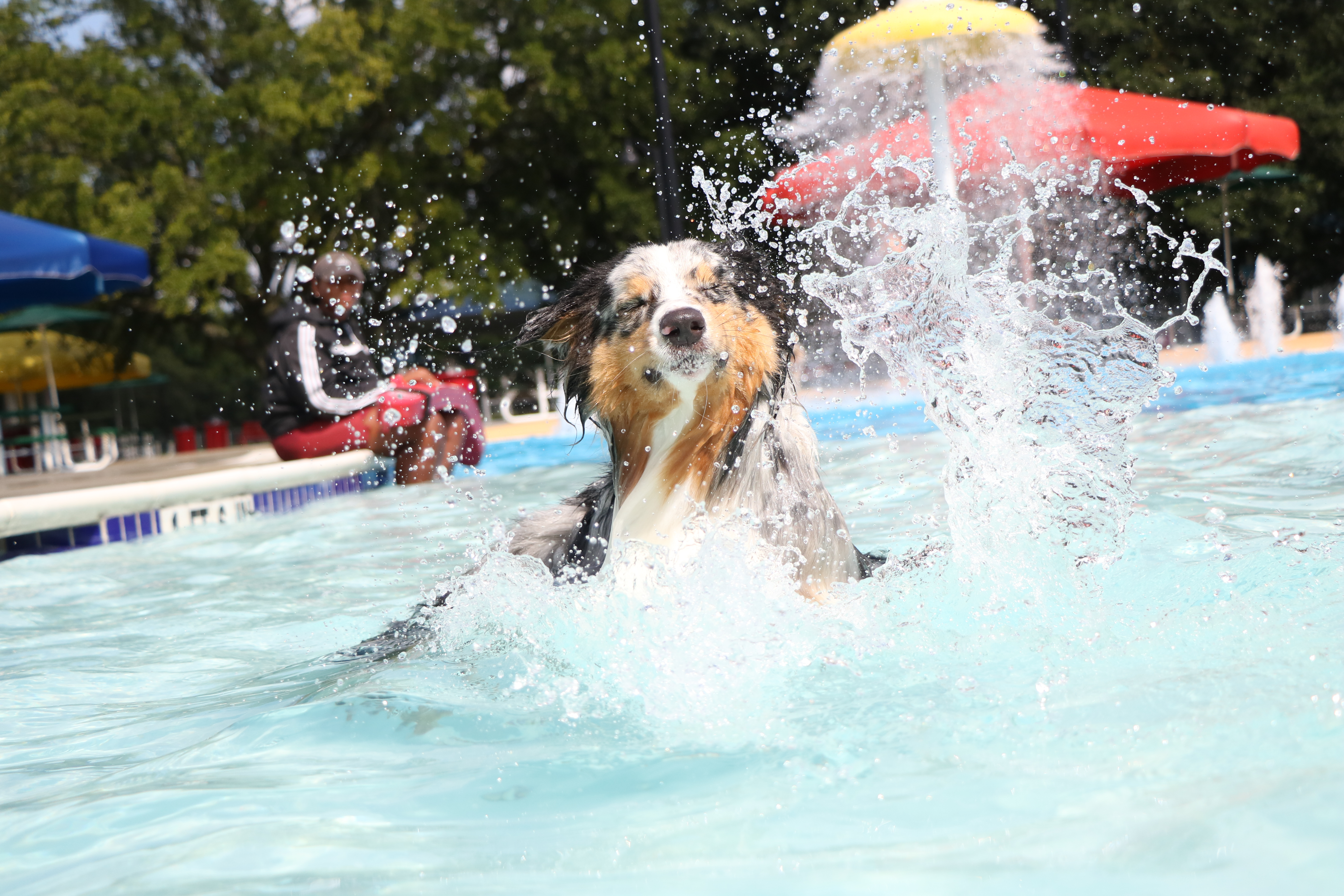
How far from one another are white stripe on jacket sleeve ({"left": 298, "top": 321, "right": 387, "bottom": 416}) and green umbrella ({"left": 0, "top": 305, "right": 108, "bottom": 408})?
9.70 meters

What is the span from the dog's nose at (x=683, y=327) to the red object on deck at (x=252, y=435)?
790 inches

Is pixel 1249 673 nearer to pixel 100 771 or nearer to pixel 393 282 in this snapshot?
pixel 100 771

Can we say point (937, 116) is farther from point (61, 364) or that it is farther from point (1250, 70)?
point (61, 364)

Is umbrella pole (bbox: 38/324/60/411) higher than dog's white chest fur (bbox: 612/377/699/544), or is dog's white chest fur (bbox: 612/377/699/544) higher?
umbrella pole (bbox: 38/324/60/411)

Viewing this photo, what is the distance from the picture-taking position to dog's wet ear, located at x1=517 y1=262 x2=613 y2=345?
3781 mm

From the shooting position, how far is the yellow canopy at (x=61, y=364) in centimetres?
2042

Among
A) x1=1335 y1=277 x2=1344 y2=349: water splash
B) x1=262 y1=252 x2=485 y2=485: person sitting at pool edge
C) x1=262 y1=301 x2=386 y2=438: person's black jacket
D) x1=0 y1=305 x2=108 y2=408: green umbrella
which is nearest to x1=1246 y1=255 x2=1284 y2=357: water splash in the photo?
x1=1335 y1=277 x2=1344 y2=349: water splash

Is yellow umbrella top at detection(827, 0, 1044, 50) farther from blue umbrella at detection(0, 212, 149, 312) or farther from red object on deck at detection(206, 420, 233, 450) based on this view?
red object on deck at detection(206, 420, 233, 450)

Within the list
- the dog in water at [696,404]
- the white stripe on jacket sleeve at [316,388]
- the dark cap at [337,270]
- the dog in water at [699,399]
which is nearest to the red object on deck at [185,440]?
the white stripe on jacket sleeve at [316,388]

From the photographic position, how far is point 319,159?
21.4 m

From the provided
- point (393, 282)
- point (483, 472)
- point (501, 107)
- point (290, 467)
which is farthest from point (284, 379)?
point (501, 107)

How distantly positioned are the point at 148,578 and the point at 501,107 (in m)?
15.6

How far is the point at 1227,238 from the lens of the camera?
59.0 ft

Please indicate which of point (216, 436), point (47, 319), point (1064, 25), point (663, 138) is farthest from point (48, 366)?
point (1064, 25)
